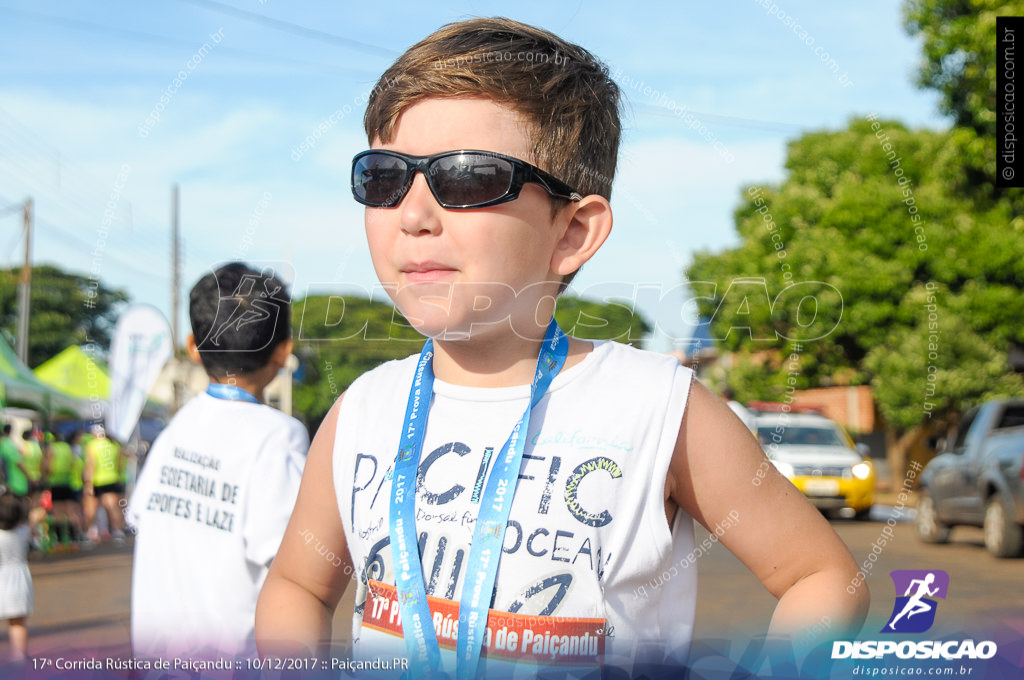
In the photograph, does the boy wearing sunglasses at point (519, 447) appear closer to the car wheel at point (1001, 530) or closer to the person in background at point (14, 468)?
the car wheel at point (1001, 530)

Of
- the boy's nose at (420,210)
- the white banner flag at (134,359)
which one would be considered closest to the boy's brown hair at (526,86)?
the boy's nose at (420,210)

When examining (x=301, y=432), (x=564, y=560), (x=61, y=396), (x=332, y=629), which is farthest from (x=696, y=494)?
(x=61, y=396)

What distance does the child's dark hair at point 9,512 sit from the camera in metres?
5.13

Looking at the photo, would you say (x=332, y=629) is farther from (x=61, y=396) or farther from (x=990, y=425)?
(x=61, y=396)

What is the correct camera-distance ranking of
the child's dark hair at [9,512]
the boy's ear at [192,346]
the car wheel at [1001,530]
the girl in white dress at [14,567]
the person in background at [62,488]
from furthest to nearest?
the person in background at [62,488], the car wheel at [1001,530], the child's dark hair at [9,512], the girl in white dress at [14,567], the boy's ear at [192,346]

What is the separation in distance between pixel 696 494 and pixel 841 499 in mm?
12091

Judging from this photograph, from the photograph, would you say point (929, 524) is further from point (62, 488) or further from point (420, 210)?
point (420, 210)

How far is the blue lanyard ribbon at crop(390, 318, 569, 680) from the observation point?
125 centimetres

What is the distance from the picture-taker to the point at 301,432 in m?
2.34

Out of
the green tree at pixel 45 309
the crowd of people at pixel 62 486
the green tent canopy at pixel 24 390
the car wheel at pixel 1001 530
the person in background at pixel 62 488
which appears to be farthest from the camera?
the green tree at pixel 45 309

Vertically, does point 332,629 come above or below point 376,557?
below

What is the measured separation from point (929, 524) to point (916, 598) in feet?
34.5

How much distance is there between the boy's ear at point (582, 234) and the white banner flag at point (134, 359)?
9.19 ft

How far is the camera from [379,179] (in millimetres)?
1359
